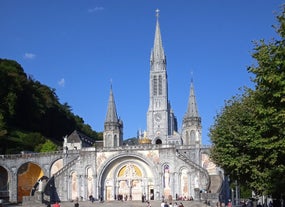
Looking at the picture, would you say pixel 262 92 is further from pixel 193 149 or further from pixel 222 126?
pixel 193 149

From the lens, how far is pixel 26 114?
3423 inches

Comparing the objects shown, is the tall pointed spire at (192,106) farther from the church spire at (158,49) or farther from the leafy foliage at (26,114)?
the church spire at (158,49)

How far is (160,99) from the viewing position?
103 meters

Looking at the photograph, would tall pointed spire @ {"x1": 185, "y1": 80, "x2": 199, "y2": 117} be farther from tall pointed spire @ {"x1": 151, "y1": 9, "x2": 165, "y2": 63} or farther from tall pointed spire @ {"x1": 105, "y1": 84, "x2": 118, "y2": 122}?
tall pointed spire @ {"x1": 151, "y1": 9, "x2": 165, "y2": 63}

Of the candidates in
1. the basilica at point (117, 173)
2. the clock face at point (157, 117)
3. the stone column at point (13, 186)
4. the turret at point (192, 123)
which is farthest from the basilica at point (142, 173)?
the clock face at point (157, 117)

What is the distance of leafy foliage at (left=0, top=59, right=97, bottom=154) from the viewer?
7775cm

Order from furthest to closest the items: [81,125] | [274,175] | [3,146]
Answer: [81,125] → [3,146] → [274,175]

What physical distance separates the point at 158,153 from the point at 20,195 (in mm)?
20176

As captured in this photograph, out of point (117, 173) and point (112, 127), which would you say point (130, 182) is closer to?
point (117, 173)

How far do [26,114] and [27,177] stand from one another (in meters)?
23.6

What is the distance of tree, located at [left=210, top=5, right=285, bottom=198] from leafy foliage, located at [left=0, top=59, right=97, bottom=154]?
44306mm

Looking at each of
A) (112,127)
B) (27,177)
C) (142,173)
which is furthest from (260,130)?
(112,127)

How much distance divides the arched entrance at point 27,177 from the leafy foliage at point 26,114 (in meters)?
7.07

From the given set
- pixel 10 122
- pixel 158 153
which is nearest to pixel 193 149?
pixel 158 153
